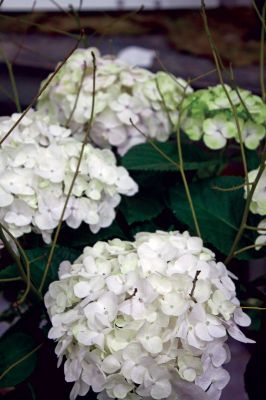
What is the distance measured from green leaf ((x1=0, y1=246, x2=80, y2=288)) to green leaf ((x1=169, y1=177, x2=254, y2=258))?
98 mm

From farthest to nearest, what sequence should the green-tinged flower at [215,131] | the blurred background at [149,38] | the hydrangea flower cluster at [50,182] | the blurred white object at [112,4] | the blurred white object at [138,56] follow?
1. the blurred white object at [112,4]
2. the blurred background at [149,38]
3. the blurred white object at [138,56]
4. the green-tinged flower at [215,131]
5. the hydrangea flower cluster at [50,182]

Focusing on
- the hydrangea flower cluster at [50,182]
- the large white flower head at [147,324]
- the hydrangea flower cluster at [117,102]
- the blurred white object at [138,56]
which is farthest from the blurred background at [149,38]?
the large white flower head at [147,324]

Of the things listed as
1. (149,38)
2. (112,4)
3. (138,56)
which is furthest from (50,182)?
(112,4)

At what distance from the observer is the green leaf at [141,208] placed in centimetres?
62

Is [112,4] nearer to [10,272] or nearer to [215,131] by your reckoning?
[215,131]

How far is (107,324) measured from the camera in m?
0.45

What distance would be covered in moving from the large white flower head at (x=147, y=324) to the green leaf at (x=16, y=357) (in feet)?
0.25

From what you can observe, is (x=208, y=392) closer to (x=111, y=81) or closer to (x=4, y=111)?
(x=111, y=81)

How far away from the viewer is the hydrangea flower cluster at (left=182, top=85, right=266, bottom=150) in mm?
636

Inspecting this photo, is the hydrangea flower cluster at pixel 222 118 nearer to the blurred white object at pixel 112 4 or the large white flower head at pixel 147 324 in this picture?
the large white flower head at pixel 147 324

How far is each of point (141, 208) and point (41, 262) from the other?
0.11 m

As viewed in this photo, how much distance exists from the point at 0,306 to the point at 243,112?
1.16 ft

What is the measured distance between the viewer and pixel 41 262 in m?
0.56

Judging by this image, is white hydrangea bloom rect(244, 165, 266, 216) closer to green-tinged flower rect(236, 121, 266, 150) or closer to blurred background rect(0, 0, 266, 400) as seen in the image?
green-tinged flower rect(236, 121, 266, 150)
